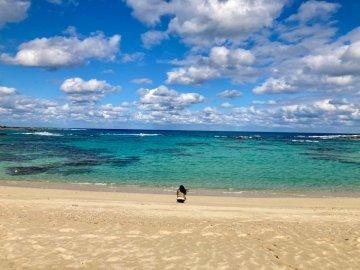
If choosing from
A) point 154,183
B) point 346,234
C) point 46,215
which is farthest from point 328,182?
point 46,215

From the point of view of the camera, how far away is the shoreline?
26797mm

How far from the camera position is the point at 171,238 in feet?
40.6

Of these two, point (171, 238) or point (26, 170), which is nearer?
point (171, 238)

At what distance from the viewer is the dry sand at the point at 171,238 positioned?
10289mm

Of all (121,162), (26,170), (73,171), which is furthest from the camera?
(121,162)

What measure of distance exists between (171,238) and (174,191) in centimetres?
1554

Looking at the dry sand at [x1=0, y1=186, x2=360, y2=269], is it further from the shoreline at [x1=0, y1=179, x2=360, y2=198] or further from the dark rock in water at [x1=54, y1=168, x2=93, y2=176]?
the dark rock in water at [x1=54, y1=168, x2=93, y2=176]

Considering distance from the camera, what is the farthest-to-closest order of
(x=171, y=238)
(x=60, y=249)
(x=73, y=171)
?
(x=73, y=171) → (x=171, y=238) → (x=60, y=249)

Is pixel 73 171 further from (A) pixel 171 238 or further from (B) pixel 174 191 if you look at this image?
(A) pixel 171 238

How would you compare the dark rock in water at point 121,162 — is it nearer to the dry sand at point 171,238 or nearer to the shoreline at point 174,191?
the shoreline at point 174,191

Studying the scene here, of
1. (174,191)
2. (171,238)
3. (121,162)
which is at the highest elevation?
(171,238)

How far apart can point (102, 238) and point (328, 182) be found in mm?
26219

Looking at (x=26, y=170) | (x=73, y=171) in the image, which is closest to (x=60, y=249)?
(x=73, y=171)

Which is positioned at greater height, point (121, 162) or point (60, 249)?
point (60, 249)
